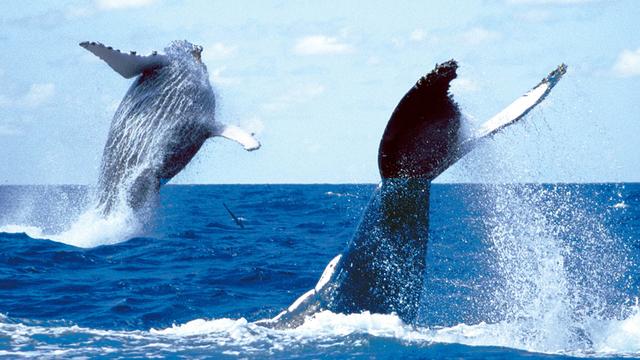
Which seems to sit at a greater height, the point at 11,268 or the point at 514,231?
the point at 11,268

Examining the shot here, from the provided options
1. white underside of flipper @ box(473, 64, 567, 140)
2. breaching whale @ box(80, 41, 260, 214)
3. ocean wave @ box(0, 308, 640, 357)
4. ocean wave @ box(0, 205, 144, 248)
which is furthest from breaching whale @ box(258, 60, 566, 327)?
ocean wave @ box(0, 205, 144, 248)

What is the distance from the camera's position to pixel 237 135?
41.5ft

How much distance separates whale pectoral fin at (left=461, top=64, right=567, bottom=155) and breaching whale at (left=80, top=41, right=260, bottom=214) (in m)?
6.98

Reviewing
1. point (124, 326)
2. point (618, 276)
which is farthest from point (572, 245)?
point (124, 326)

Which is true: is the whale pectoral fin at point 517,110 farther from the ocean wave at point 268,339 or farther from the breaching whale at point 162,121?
the breaching whale at point 162,121

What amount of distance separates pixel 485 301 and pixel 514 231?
2.04 metres

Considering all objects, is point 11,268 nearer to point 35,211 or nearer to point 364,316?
point 364,316

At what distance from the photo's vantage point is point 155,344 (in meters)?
6.54

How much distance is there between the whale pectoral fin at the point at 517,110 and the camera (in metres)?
5.93

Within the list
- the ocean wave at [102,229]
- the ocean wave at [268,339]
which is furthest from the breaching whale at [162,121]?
the ocean wave at [268,339]

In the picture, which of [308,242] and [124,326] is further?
[308,242]

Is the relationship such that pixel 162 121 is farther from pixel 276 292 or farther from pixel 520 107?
pixel 520 107

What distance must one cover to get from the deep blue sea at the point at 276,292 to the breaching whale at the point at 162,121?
4.69 feet

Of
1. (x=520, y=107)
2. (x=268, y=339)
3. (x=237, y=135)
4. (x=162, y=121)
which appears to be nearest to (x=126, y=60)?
(x=162, y=121)
